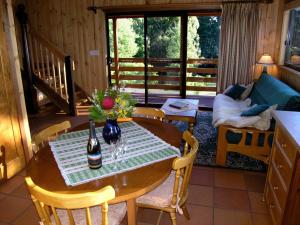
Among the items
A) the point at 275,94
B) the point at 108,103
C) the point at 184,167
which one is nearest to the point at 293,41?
the point at 275,94

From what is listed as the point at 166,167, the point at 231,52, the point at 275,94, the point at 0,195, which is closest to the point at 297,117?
the point at 166,167

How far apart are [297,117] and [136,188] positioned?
1.41m

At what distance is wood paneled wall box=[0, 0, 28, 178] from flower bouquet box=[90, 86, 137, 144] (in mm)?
1306

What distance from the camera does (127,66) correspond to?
19.8 feet

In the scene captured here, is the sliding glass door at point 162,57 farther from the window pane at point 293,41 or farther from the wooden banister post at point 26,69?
the wooden banister post at point 26,69

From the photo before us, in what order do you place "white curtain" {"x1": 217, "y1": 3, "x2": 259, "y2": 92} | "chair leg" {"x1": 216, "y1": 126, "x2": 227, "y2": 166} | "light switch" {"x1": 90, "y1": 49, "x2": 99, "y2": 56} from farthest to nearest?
"light switch" {"x1": 90, "y1": 49, "x2": 99, "y2": 56}
"white curtain" {"x1": 217, "y1": 3, "x2": 259, "y2": 92}
"chair leg" {"x1": 216, "y1": 126, "x2": 227, "y2": 166}

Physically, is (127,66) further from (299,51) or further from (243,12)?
(299,51)

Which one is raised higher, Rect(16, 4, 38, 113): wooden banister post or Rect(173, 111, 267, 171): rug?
Rect(16, 4, 38, 113): wooden banister post

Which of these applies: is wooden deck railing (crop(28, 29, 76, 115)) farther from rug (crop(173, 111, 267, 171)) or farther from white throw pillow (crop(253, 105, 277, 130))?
white throw pillow (crop(253, 105, 277, 130))

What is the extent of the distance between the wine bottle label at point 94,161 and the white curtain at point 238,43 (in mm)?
3962

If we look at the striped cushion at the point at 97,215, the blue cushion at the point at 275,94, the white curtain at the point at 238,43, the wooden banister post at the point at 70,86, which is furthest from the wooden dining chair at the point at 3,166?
the white curtain at the point at 238,43

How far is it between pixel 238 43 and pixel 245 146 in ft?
8.45

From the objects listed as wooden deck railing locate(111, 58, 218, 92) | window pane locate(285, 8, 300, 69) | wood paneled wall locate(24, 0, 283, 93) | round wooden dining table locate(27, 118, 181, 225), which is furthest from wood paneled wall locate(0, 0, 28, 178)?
window pane locate(285, 8, 300, 69)

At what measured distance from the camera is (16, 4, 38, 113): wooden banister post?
4.69 m
